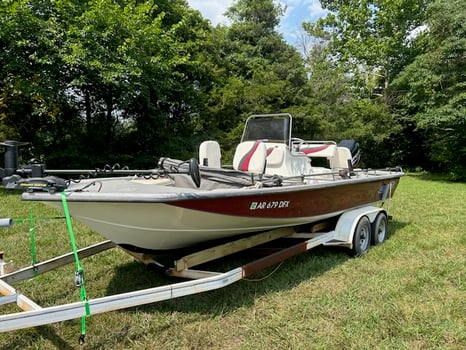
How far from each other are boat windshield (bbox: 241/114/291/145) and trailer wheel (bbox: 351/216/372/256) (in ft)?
4.48

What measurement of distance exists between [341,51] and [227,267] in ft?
67.4

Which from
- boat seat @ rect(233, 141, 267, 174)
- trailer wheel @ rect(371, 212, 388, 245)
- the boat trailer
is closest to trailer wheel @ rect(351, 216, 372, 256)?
the boat trailer

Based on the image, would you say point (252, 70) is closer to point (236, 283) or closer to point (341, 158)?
point (341, 158)

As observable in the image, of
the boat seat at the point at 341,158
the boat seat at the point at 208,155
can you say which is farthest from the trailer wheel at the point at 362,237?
the boat seat at the point at 208,155

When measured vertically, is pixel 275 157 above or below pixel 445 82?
below

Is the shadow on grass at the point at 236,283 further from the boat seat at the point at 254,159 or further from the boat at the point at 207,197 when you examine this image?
the boat seat at the point at 254,159

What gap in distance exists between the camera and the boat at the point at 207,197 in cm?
245

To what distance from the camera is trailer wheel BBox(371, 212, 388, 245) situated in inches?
175

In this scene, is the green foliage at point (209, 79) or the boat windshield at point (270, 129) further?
the green foliage at point (209, 79)

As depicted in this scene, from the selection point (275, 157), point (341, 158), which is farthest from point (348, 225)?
point (341, 158)

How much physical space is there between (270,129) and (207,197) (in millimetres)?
2472

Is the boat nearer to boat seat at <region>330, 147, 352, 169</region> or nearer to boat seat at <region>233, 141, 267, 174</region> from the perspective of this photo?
boat seat at <region>233, 141, 267, 174</region>

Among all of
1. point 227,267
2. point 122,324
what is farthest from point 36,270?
point 227,267

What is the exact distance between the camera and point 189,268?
10.9ft
